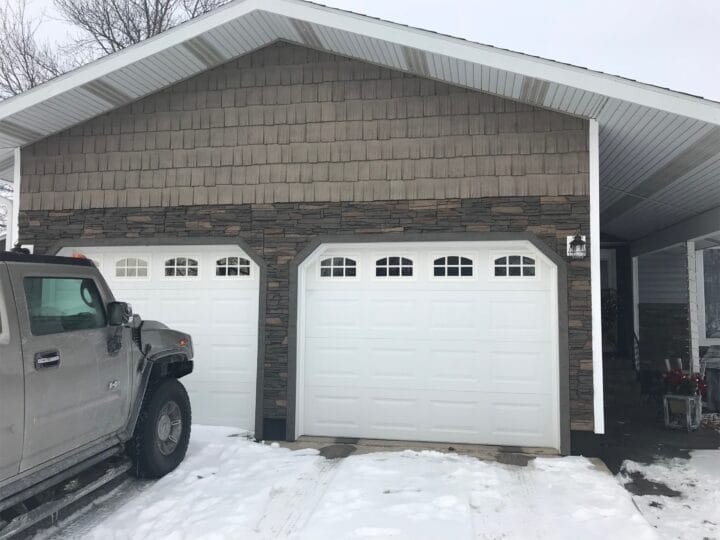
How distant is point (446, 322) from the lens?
6777mm

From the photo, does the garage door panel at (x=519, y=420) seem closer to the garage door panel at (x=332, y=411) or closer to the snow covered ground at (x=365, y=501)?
the snow covered ground at (x=365, y=501)

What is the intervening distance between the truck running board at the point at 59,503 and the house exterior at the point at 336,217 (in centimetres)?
214

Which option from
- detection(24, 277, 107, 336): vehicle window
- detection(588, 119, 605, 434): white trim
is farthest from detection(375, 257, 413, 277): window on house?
detection(24, 277, 107, 336): vehicle window

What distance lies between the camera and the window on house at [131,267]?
24.6 ft

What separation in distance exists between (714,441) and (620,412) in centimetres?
196

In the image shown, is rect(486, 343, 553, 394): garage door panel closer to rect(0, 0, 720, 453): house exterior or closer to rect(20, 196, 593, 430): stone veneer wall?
rect(0, 0, 720, 453): house exterior

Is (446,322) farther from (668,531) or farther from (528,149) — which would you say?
(668,531)

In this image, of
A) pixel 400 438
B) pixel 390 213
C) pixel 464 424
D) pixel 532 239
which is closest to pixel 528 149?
pixel 532 239

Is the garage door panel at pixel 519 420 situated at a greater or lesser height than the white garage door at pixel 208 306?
lesser

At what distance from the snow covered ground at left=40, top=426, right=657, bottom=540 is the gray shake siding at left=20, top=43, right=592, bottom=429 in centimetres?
115

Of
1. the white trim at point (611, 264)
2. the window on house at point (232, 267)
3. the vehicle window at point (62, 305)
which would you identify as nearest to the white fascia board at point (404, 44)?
the window on house at point (232, 267)

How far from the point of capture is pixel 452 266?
22.4ft

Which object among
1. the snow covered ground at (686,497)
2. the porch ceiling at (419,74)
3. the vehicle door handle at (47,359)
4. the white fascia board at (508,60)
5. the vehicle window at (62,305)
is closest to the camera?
the vehicle door handle at (47,359)

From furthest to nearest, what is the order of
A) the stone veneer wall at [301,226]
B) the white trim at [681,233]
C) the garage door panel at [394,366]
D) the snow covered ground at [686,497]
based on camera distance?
the white trim at [681,233], the garage door panel at [394,366], the stone veneer wall at [301,226], the snow covered ground at [686,497]
